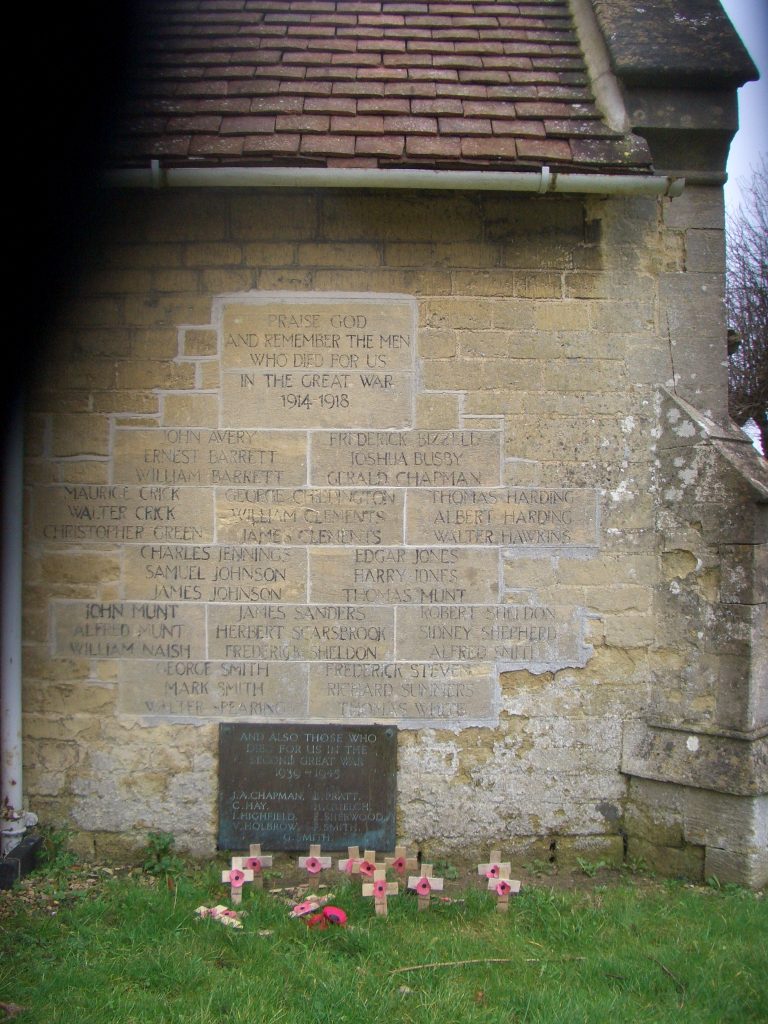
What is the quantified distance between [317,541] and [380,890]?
168 centimetres

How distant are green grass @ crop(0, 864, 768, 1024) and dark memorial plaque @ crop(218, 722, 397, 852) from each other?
360mm

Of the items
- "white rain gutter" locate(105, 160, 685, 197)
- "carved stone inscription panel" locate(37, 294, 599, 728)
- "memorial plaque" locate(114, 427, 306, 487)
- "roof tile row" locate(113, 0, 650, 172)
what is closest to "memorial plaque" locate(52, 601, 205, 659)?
"carved stone inscription panel" locate(37, 294, 599, 728)

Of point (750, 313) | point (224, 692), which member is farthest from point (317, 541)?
point (750, 313)

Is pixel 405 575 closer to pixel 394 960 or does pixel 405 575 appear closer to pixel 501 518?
pixel 501 518

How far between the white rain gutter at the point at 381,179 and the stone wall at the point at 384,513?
268 mm

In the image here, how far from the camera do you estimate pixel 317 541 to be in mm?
4203

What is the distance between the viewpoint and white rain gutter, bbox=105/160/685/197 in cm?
395

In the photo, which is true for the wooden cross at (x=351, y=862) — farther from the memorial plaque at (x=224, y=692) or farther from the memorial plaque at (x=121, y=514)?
the memorial plaque at (x=121, y=514)

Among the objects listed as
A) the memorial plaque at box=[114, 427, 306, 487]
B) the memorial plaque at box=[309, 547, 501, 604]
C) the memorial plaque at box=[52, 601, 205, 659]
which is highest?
the memorial plaque at box=[114, 427, 306, 487]

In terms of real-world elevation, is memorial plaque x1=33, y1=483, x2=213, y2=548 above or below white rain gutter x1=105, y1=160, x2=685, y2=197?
below

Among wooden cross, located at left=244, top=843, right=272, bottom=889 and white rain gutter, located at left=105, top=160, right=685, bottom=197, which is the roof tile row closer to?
white rain gutter, located at left=105, top=160, right=685, bottom=197

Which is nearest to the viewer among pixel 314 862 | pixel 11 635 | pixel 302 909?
Answer: pixel 302 909

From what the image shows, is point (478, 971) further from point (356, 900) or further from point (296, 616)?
point (296, 616)

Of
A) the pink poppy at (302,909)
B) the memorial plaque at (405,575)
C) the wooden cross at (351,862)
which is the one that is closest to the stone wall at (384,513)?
the memorial plaque at (405,575)
